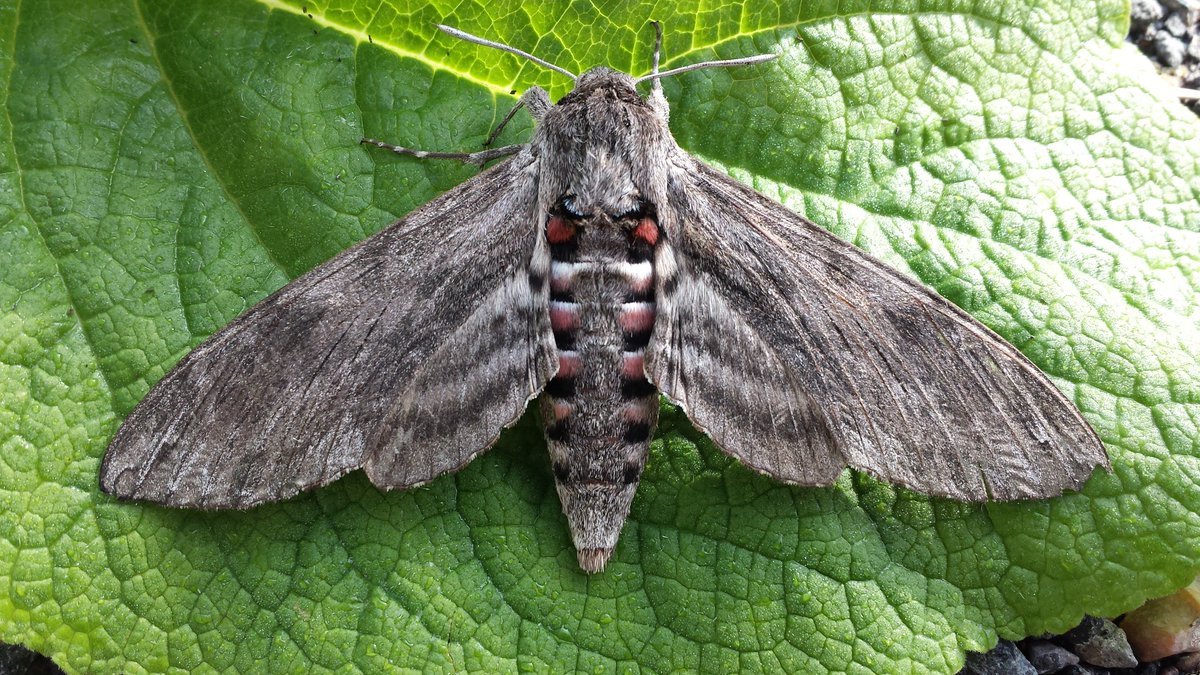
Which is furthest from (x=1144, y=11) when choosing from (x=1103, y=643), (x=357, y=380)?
(x=357, y=380)

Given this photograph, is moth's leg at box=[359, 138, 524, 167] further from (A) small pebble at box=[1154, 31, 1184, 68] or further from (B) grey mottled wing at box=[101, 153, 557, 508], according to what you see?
(A) small pebble at box=[1154, 31, 1184, 68]

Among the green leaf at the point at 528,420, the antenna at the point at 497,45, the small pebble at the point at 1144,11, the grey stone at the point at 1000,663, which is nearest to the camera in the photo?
the green leaf at the point at 528,420

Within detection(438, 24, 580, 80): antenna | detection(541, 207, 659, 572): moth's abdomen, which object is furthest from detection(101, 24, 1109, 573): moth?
detection(438, 24, 580, 80): antenna

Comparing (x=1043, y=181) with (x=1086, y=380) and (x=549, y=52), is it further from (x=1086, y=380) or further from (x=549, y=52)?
(x=549, y=52)

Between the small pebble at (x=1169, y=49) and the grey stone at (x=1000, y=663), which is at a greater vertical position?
the small pebble at (x=1169, y=49)

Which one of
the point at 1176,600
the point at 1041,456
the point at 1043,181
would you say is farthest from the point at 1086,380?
the point at 1176,600

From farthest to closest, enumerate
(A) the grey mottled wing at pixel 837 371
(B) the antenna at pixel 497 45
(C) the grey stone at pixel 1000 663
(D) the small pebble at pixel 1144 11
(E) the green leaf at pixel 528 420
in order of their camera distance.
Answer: (D) the small pebble at pixel 1144 11, (C) the grey stone at pixel 1000 663, (B) the antenna at pixel 497 45, (E) the green leaf at pixel 528 420, (A) the grey mottled wing at pixel 837 371

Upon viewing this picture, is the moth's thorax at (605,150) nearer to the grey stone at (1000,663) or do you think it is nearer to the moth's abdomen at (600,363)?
the moth's abdomen at (600,363)

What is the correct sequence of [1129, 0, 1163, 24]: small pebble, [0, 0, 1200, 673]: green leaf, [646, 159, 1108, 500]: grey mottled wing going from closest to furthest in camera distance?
[646, 159, 1108, 500]: grey mottled wing < [0, 0, 1200, 673]: green leaf < [1129, 0, 1163, 24]: small pebble

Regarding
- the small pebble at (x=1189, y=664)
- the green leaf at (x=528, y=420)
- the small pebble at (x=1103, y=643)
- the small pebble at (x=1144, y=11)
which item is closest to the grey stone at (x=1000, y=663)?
the small pebble at (x=1103, y=643)
